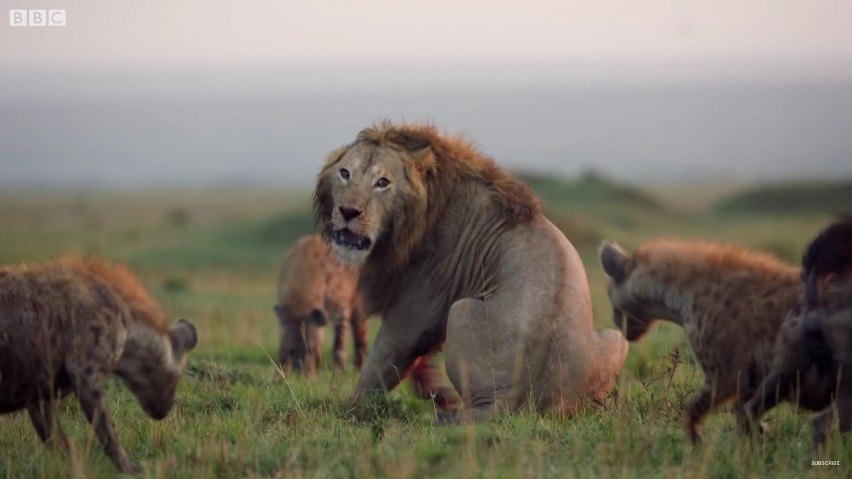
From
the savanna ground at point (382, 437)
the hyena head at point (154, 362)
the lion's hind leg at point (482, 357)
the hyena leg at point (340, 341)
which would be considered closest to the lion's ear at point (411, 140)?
the lion's hind leg at point (482, 357)

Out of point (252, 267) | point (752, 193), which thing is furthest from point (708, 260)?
point (752, 193)

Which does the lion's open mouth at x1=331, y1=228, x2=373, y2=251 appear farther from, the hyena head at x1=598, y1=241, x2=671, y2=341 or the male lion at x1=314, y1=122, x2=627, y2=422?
the hyena head at x1=598, y1=241, x2=671, y2=341

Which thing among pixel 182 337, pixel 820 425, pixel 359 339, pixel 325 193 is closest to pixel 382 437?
pixel 182 337

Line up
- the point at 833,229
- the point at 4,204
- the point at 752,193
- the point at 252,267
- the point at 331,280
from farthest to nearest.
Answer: the point at 4,204 → the point at 752,193 → the point at 252,267 → the point at 331,280 → the point at 833,229

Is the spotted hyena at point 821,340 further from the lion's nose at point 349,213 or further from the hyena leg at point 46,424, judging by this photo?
the hyena leg at point 46,424

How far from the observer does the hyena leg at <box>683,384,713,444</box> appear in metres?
6.78

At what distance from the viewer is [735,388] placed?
22.2ft

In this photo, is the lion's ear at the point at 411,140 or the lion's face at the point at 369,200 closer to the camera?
the lion's face at the point at 369,200

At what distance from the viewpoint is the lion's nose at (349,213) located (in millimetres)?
7961

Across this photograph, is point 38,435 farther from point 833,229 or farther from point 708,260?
point 833,229

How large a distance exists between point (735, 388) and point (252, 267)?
830 inches

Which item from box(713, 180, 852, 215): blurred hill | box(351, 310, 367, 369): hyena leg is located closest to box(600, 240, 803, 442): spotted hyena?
box(351, 310, 367, 369): hyena leg

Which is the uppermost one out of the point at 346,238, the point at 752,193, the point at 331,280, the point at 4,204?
the point at 346,238

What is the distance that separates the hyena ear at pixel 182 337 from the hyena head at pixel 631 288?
2024mm
